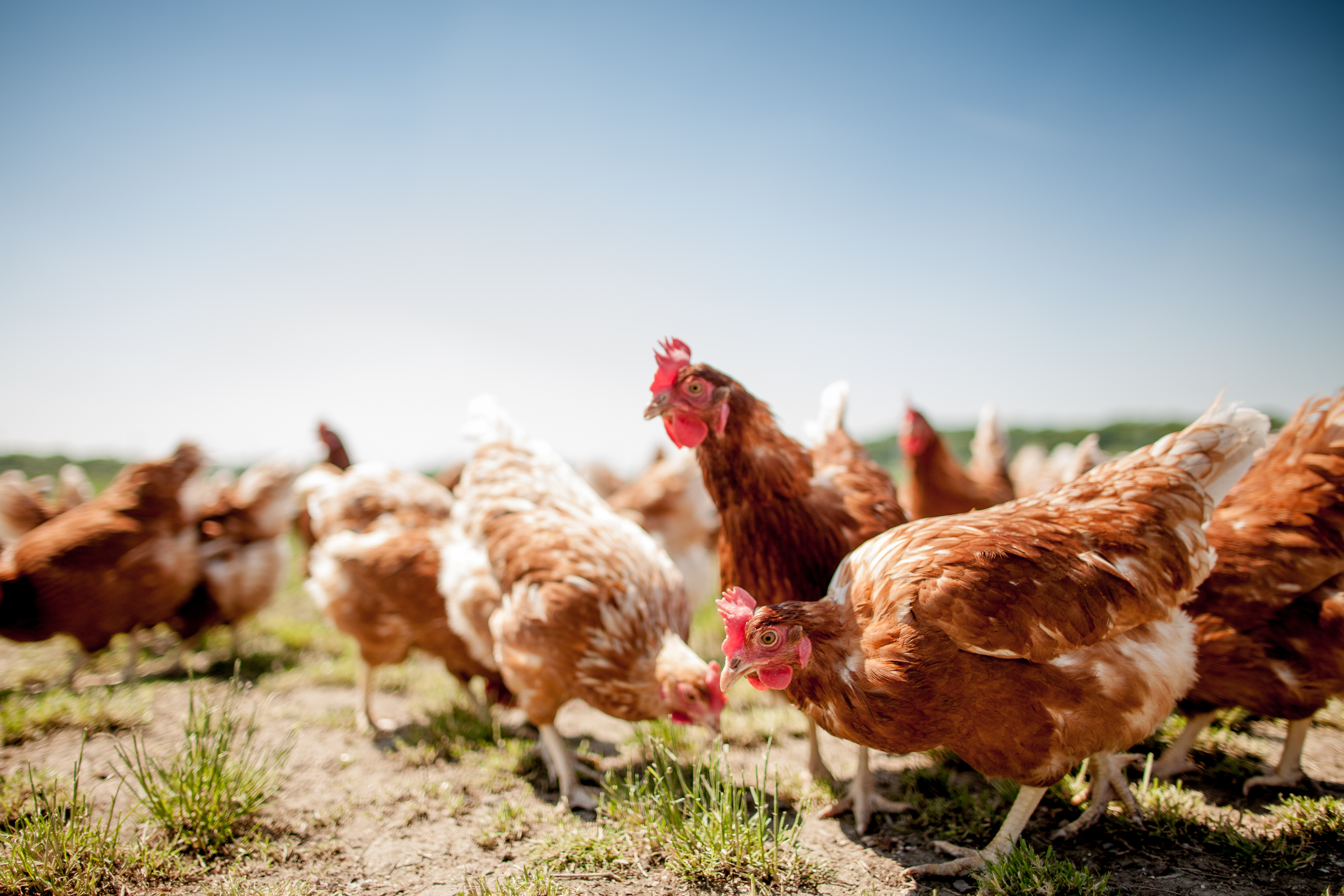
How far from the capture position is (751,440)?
298 centimetres

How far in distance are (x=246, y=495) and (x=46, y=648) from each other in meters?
2.16

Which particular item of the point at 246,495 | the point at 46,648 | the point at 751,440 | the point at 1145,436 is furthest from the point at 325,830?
the point at 1145,436

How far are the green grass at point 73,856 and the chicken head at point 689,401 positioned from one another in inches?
94.9

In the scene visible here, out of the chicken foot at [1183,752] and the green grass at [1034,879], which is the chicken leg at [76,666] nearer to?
the green grass at [1034,879]

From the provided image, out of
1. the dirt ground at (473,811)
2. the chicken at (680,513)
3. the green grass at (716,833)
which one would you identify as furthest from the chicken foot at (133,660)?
the green grass at (716,833)

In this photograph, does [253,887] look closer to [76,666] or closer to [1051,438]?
[76,666]

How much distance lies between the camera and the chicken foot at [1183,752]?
313cm

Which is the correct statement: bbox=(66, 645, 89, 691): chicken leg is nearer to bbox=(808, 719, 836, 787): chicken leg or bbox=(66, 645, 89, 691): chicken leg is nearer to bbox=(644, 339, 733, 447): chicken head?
bbox=(644, 339, 733, 447): chicken head

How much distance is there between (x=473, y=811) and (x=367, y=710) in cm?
147

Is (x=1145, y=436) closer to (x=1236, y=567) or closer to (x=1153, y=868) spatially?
(x=1236, y=567)

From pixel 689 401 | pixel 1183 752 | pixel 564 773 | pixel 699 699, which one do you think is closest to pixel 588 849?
pixel 564 773

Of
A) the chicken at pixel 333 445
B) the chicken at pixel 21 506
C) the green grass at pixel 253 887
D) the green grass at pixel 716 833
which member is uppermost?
the chicken at pixel 333 445

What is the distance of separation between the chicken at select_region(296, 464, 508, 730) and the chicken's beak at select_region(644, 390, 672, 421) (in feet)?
4.95

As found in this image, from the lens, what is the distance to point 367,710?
164 inches
